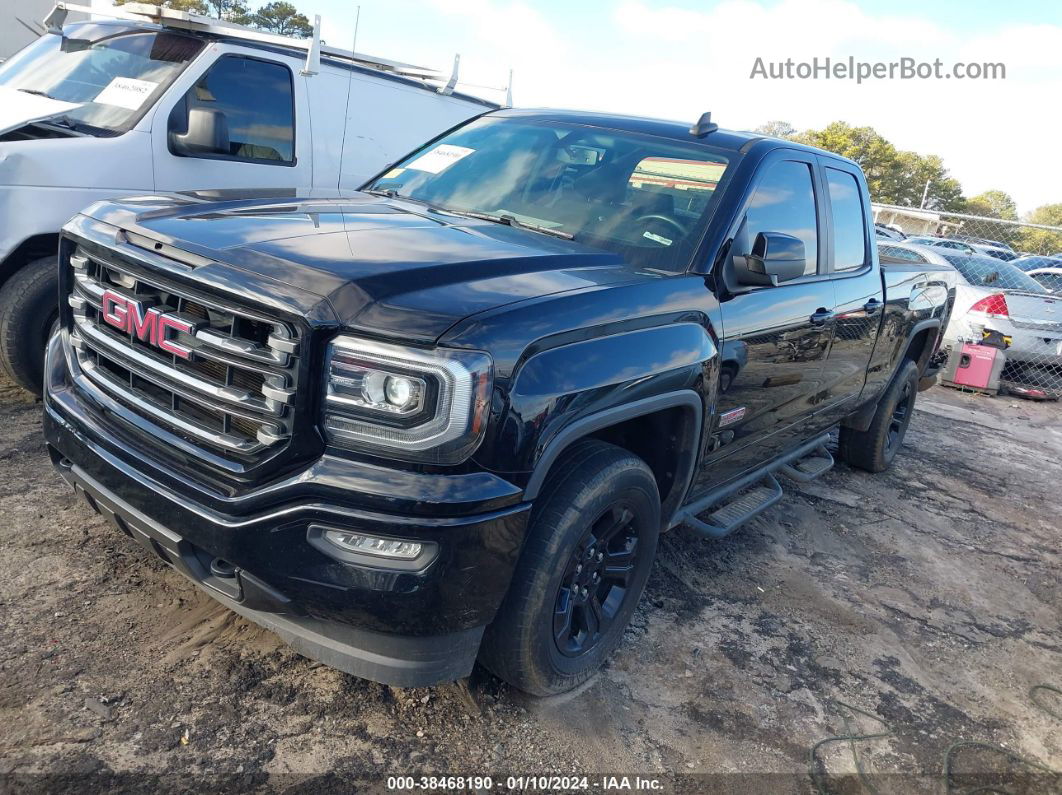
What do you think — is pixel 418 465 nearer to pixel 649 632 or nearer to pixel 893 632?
pixel 649 632

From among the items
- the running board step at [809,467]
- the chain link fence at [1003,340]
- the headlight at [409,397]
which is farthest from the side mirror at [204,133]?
the chain link fence at [1003,340]

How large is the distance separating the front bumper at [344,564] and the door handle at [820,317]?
217cm

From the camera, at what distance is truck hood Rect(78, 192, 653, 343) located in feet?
6.96

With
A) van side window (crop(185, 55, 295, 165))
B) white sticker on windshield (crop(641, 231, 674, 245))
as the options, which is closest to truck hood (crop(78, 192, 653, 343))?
white sticker on windshield (crop(641, 231, 674, 245))

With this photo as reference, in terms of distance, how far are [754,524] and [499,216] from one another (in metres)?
A: 2.45

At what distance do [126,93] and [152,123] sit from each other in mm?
334

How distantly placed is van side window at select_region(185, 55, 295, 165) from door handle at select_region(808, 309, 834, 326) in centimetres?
364

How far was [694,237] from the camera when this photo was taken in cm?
316

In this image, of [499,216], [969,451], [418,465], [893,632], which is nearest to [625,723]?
[418,465]

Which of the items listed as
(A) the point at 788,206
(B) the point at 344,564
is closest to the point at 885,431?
(A) the point at 788,206

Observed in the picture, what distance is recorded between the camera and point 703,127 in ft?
11.9

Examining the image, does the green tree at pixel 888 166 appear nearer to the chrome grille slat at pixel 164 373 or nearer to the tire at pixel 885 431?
the tire at pixel 885 431

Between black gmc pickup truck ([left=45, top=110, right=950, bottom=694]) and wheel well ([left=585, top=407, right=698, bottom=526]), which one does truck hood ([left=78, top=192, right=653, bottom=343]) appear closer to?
black gmc pickup truck ([left=45, top=110, right=950, bottom=694])

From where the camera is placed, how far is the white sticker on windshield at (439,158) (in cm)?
389
